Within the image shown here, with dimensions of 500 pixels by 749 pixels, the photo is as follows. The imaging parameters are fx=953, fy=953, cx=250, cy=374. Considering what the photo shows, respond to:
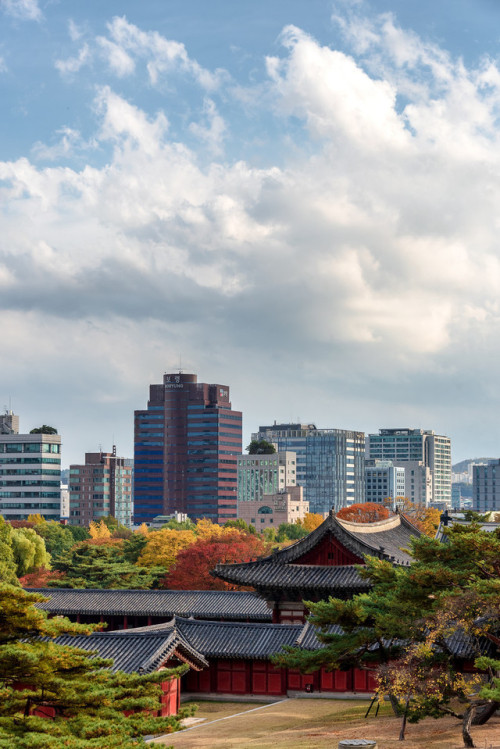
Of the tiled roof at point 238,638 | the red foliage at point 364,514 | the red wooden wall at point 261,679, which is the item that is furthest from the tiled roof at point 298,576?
the red foliage at point 364,514

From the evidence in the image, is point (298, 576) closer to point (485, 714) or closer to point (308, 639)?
point (308, 639)

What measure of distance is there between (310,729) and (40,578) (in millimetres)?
59774

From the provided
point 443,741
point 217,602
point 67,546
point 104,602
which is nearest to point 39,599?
point 443,741

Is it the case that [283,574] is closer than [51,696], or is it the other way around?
[51,696]

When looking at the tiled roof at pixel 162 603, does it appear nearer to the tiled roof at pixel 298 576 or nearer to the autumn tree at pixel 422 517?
the tiled roof at pixel 298 576

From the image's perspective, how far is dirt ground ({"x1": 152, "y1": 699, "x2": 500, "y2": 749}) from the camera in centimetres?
3575

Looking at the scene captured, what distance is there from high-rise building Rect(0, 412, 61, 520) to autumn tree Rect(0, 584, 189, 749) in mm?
173454

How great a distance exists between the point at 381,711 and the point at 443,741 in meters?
8.27

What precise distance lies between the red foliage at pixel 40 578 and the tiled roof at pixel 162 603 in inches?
673

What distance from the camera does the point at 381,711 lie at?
43.2 metres

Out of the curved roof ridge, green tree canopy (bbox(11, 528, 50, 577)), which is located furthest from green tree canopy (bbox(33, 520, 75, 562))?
the curved roof ridge

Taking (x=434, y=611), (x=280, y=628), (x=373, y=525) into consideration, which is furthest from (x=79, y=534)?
(x=434, y=611)

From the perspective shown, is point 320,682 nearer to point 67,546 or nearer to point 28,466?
point 67,546

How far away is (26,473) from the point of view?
198 meters
